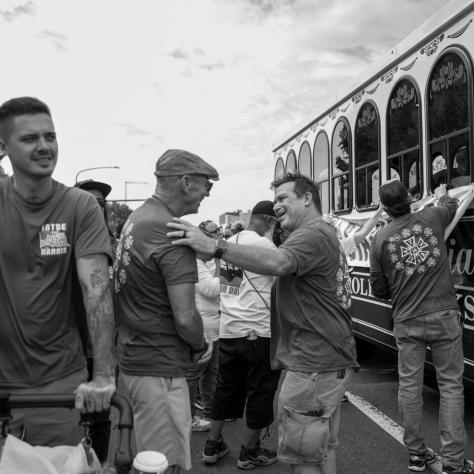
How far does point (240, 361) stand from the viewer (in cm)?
411

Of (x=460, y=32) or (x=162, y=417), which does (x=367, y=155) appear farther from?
(x=162, y=417)

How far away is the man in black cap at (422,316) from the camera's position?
3.72 m

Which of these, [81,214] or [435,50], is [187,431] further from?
[435,50]

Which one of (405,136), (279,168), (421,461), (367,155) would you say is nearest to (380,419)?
(421,461)

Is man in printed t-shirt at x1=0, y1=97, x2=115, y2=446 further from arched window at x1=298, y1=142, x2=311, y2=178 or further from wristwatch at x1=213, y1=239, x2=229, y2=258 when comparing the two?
arched window at x1=298, y1=142, x2=311, y2=178

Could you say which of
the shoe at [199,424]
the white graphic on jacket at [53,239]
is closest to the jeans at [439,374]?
the shoe at [199,424]

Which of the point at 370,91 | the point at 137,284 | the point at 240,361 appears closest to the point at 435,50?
the point at 370,91

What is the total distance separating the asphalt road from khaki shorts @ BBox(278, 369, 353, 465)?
47.8 inches

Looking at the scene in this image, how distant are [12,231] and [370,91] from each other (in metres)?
4.90

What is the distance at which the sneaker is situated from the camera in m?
3.84

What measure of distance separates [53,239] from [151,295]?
536mm

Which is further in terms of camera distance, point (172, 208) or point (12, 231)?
point (172, 208)

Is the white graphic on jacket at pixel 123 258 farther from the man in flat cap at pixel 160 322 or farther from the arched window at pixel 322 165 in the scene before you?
the arched window at pixel 322 165

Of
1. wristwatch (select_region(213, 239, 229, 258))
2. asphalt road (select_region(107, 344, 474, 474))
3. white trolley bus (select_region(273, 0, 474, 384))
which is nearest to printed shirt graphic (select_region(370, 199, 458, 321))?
white trolley bus (select_region(273, 0, 474, 384))
